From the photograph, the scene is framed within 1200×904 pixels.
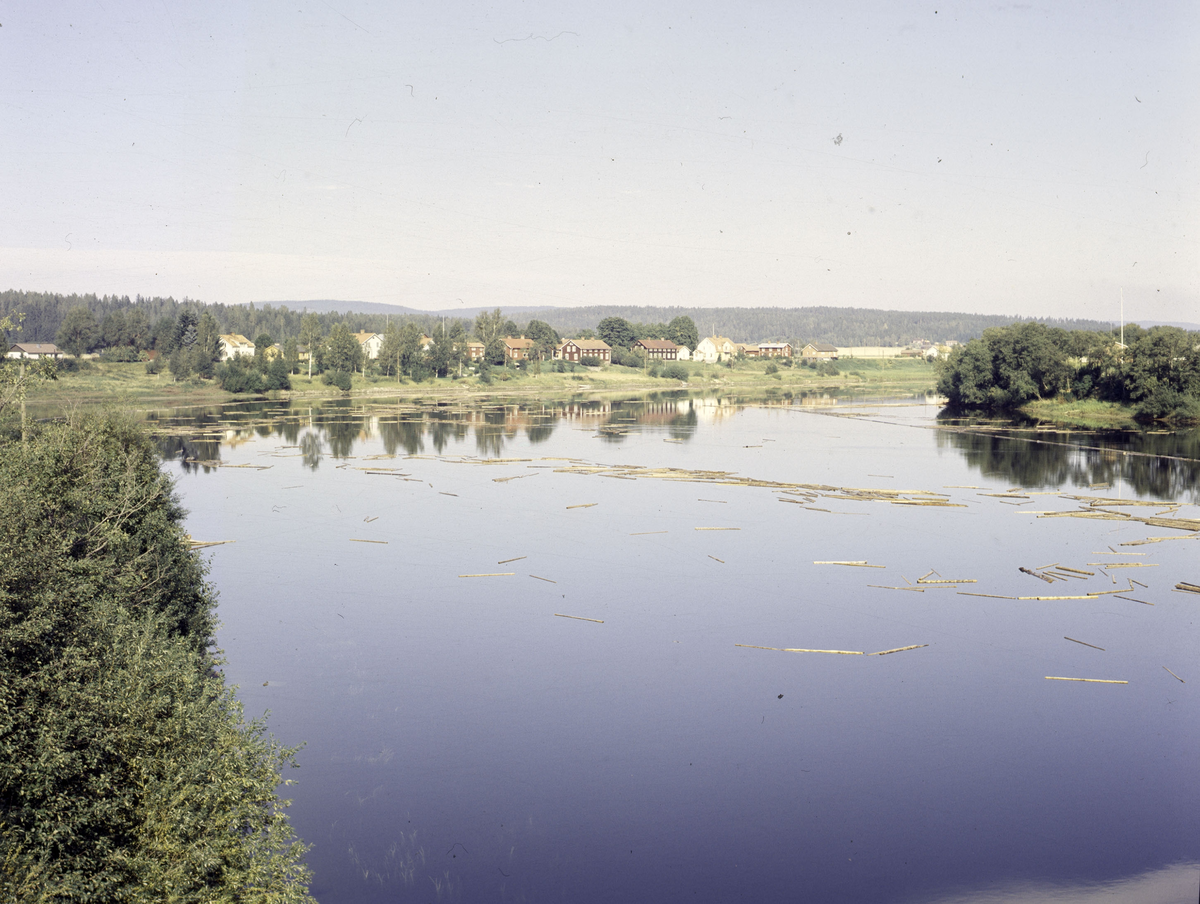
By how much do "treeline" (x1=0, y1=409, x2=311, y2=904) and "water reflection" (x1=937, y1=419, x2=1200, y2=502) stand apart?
34.2m

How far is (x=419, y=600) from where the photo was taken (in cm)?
2205

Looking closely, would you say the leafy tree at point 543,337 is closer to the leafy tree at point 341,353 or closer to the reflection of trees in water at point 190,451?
the leafy tree at point 341,353

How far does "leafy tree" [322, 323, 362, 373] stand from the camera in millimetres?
92188

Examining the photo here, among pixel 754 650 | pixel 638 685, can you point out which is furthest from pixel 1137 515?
pixel 638 685

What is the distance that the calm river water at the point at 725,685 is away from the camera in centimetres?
1186

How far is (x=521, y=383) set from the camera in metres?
103

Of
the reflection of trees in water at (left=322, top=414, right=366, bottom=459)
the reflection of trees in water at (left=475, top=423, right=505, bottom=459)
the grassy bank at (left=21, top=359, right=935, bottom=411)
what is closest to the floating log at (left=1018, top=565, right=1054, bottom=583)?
the reflection of trees in water at (left=475, top=423, right=505, bottom=459)

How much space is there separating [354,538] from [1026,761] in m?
20.0

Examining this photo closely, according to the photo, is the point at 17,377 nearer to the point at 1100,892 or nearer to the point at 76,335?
the point at 1100,892

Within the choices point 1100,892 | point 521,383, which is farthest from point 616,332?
point 1100,892

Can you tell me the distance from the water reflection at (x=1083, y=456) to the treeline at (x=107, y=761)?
1345 inches

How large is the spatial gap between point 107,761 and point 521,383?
95.1 metres

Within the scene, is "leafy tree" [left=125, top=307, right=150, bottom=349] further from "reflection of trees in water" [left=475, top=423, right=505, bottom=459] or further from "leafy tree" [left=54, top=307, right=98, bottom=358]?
"reflection of trees in water" [left=475, top=423, right=505, bottom=459]

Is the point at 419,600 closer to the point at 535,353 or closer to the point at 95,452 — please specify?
the point at 95,452
